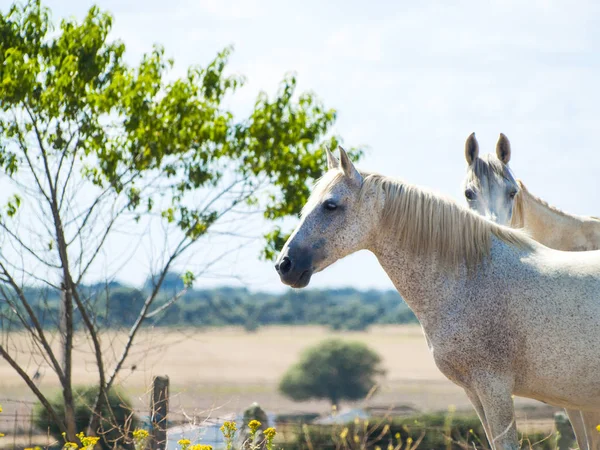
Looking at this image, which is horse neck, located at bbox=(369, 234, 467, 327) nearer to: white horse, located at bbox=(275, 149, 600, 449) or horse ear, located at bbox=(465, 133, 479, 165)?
white horse, located at bbox=(275, 149, 600, 449)

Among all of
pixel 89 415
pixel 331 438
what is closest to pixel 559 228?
pixel 331 438

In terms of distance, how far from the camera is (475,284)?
13.2 ft

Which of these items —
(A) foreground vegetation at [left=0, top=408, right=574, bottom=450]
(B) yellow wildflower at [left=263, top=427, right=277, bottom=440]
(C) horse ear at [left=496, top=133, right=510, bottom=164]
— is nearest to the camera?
(B) yellow wildflower at [left=263, top=427, right=277, bottom=440]

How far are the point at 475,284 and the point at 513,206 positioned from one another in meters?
1.68

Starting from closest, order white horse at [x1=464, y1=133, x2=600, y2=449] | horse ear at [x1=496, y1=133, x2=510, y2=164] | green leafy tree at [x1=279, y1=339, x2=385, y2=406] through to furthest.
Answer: white horse at [x1=464, y1=133, x2=600, y2=449] < horse ear at [x1=496, y1=133, x2=510, y2=164] < green leafy tree at [x1=279, y1=339, x2=385, y2=406]

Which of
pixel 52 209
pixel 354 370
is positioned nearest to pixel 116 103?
pixel 52 209

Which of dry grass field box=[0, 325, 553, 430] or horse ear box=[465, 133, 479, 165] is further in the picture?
dry grass field box=[0, 325, 553, 430]

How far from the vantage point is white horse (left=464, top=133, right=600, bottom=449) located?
5091 mm

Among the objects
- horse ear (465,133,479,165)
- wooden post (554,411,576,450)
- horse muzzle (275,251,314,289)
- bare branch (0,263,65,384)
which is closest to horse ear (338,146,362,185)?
horse muzzle (275,251,314,289)

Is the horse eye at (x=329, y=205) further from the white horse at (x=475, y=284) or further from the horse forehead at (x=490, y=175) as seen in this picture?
the horse forehead at (x=490, y=175)

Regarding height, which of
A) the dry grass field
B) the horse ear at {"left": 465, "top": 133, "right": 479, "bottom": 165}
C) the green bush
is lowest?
the dry grass field

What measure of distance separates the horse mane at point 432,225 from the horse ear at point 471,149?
4.68 ft

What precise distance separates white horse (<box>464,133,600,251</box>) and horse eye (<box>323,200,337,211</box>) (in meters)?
1.43

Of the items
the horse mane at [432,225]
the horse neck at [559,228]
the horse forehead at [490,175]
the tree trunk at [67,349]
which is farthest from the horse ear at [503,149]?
the tree trunk at [67,349]
